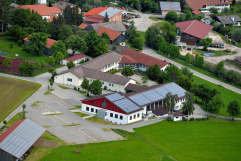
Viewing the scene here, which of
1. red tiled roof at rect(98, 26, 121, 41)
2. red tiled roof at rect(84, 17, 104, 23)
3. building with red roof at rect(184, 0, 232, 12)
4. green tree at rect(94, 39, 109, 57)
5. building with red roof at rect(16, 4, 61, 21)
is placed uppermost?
building with red roof at rect(184, 0, 232, 12)

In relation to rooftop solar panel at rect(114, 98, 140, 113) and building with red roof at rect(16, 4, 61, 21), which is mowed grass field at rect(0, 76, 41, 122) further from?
building with red roof at rect(16, 4, 61, 21)

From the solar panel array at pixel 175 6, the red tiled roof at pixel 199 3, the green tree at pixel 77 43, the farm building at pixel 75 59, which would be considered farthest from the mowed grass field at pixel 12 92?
the red tiled roof at pixel 199 3

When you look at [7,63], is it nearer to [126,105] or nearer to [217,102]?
[126,105]

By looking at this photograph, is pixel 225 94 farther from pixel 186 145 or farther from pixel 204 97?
pixel 186 145

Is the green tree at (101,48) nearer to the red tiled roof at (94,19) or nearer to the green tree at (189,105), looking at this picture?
the red tiled roof at (94,19)

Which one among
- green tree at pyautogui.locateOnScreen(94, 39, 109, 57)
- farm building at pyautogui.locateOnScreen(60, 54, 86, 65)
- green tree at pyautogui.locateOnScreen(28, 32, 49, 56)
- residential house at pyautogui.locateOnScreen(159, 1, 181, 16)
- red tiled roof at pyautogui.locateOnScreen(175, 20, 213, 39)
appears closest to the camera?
farm building at pyautogui.locateOnScreen(60, 54, 86, 65)

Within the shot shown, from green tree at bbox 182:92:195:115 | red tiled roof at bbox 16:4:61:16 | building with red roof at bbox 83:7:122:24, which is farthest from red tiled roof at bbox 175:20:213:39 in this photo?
green tree at bbox 182:92:195:115

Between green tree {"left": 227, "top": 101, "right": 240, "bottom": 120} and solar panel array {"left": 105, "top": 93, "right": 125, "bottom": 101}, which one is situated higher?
solar panel array {"left": 105, "top": 93, "right": 125, "bottom": 101}
